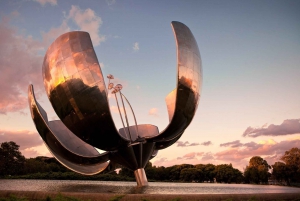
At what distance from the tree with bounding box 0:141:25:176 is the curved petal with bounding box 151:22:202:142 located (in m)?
27.1

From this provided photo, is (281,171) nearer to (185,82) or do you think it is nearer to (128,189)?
(128,189)

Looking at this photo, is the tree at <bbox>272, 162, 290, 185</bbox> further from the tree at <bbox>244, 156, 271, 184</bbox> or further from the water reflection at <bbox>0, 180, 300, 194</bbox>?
the water reflection at <bbox>0, 180, 300, 194</bbox>

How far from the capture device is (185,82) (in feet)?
35.3

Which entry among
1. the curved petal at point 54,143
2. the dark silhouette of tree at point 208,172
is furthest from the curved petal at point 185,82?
the dark silhouette of tree at point 208,172

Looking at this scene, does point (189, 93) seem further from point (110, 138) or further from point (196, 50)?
point (110, 138)

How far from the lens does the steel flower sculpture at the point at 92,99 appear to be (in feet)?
32.6

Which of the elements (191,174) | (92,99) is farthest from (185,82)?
(191,174)

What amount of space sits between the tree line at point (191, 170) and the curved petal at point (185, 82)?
21.1 metres

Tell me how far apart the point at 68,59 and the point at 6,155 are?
94.4ft

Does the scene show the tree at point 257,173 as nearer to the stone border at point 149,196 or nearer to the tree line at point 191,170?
the tree line at point 191,170

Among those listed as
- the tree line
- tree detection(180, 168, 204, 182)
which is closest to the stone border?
the tree line

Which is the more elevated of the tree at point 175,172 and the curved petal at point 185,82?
the curved petal at point 185,82

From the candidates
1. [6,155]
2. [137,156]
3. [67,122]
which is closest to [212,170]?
[6,155]

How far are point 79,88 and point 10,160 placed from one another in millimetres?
28531
